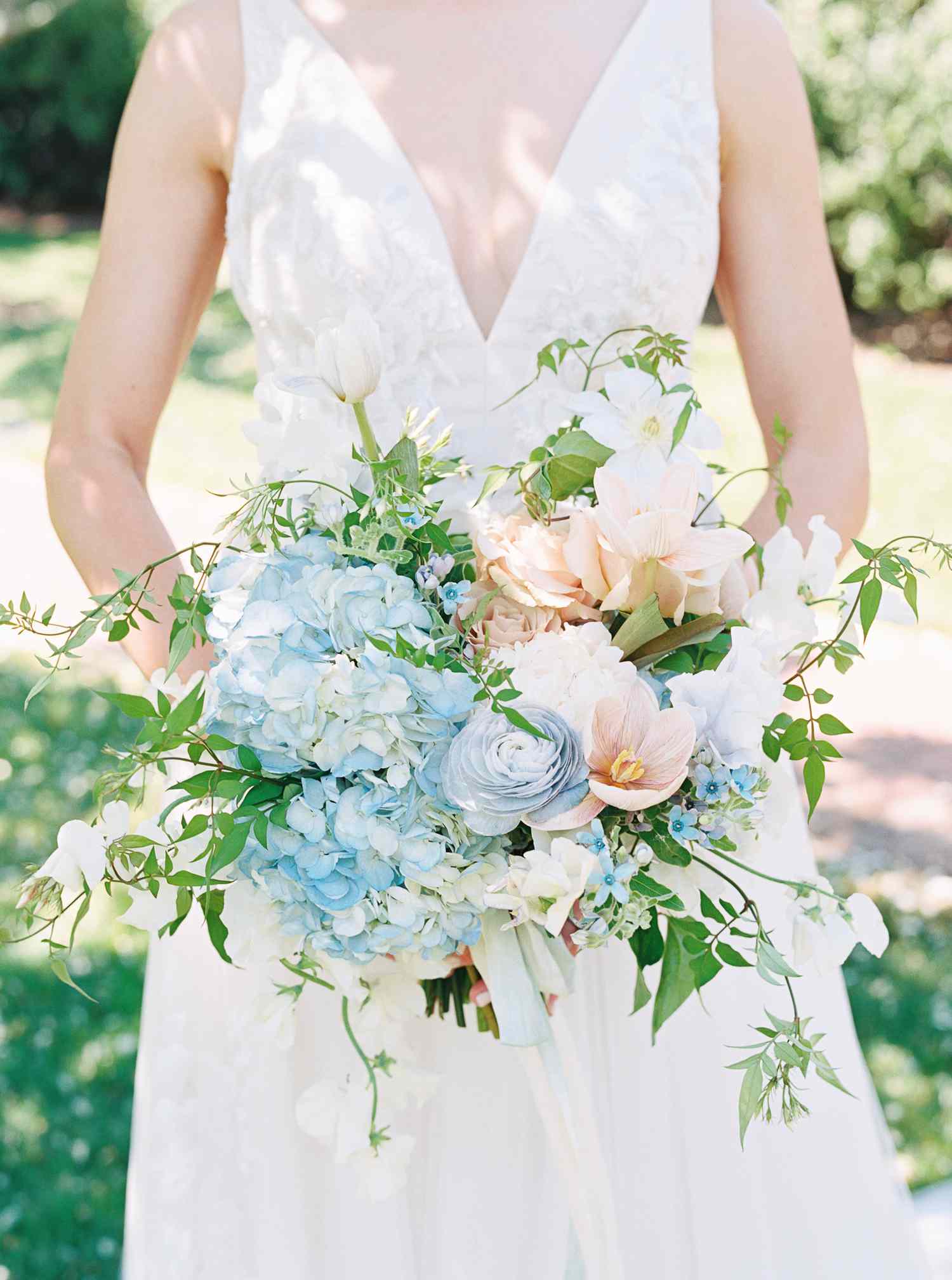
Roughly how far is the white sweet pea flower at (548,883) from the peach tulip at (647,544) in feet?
0.90

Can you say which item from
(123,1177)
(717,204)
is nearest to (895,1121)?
(123,1177)

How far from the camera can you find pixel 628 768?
4.52 ft

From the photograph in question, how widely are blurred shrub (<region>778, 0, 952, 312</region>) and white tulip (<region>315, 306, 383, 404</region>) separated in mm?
8519

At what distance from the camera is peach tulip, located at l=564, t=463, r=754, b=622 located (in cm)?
142

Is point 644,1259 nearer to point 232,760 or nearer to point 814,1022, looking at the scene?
point 814,1022

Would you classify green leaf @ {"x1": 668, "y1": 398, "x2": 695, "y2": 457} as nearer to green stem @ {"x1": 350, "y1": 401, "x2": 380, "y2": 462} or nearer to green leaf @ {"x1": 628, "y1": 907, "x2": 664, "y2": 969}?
green stem @ {"x1": 350, "y1": 401, "x2": 380, "y2": 462}

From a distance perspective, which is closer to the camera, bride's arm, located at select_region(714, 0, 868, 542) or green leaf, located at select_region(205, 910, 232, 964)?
green leaf, located at select_region(205, 910, 232, 964)

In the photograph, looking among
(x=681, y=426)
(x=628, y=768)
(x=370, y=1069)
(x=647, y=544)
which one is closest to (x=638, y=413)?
→ (x=681, y=426)

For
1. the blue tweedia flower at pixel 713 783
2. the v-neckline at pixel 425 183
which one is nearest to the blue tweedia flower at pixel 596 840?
the blue tweedia flower at pixel 713 783

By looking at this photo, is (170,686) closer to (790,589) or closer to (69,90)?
A: (790,589)

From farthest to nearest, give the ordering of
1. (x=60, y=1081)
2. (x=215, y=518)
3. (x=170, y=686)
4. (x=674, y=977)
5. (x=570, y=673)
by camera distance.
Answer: (x=215, y=518), (x=60, y=1081), (x=170, y=686), (x=674, y=977), (x=570, y=673)

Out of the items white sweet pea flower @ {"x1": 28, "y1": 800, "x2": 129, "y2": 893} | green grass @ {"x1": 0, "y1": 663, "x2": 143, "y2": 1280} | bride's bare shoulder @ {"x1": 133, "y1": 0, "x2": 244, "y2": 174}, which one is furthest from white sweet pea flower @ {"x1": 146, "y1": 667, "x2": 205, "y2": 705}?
green grass @ {"x1": 0, "y1": 663, "x2": 143, "y2": 1280}

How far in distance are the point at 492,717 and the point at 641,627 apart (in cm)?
20

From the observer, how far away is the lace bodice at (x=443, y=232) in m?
2.17
